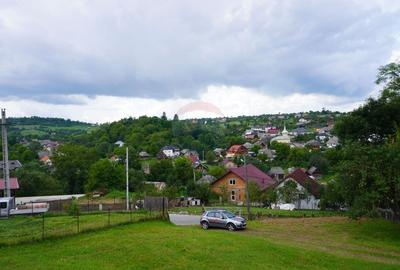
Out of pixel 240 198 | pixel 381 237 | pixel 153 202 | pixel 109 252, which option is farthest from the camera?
pixel 240 198

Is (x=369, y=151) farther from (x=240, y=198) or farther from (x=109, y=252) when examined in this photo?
(x=240, y=198)

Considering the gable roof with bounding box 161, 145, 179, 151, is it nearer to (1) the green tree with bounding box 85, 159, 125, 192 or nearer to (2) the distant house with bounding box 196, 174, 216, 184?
(2) the distant house with bounding box 196, 174, 216, 184

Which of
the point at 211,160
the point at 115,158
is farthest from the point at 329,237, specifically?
the point at 211,160

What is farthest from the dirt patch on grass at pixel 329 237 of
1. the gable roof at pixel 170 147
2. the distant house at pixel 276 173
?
the gable roof at pixel 170 147

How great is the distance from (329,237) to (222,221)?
7.38 meters

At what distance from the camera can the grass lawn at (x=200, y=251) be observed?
1772cm

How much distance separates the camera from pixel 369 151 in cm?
2756

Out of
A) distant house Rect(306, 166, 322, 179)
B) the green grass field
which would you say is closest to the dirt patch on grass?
the green grass field

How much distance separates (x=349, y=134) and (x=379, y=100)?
388cm

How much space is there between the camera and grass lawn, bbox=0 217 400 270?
17719 mm

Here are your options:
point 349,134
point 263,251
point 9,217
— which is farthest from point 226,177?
point 263,251

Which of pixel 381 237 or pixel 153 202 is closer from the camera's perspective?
pixel 381 237

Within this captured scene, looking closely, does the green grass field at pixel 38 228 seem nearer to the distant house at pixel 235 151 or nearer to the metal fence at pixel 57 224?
the metal fence at pixel 57 224

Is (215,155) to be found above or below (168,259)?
above
